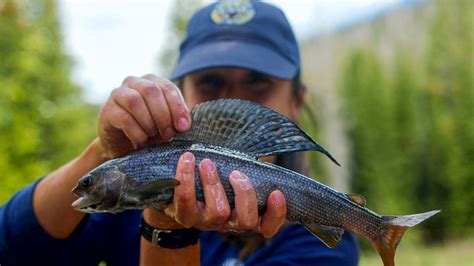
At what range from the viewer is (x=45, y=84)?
1435 centimetres

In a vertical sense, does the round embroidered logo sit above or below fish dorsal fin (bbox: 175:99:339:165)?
above

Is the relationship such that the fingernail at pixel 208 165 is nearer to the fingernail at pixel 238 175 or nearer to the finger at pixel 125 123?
the fingernail at pixel 238 175

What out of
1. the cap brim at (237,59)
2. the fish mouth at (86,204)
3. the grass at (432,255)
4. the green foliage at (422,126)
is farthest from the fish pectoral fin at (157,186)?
the green foliage at (422,126)

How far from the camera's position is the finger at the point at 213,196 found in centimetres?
175

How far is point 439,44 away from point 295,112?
19.7 meters

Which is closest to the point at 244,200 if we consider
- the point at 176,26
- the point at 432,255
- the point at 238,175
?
the point at 238,175

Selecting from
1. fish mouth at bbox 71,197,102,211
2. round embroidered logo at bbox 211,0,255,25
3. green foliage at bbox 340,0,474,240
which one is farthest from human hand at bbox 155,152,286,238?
green foliage at bbox 340,0,474,240

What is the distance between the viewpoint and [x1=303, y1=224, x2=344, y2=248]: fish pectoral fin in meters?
1.85

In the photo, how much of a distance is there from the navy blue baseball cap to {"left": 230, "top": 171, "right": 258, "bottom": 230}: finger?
2.97 ft

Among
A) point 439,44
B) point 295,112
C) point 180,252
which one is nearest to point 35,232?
point 180,252

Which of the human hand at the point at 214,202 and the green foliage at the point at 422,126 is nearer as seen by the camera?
the human hand at the point at 214,202

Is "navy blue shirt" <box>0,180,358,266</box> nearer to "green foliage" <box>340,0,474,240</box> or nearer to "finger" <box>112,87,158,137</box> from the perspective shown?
"finger" <box>112,87,158,137</box>

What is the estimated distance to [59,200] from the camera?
246cm

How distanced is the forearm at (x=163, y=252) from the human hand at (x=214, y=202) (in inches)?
6.2
